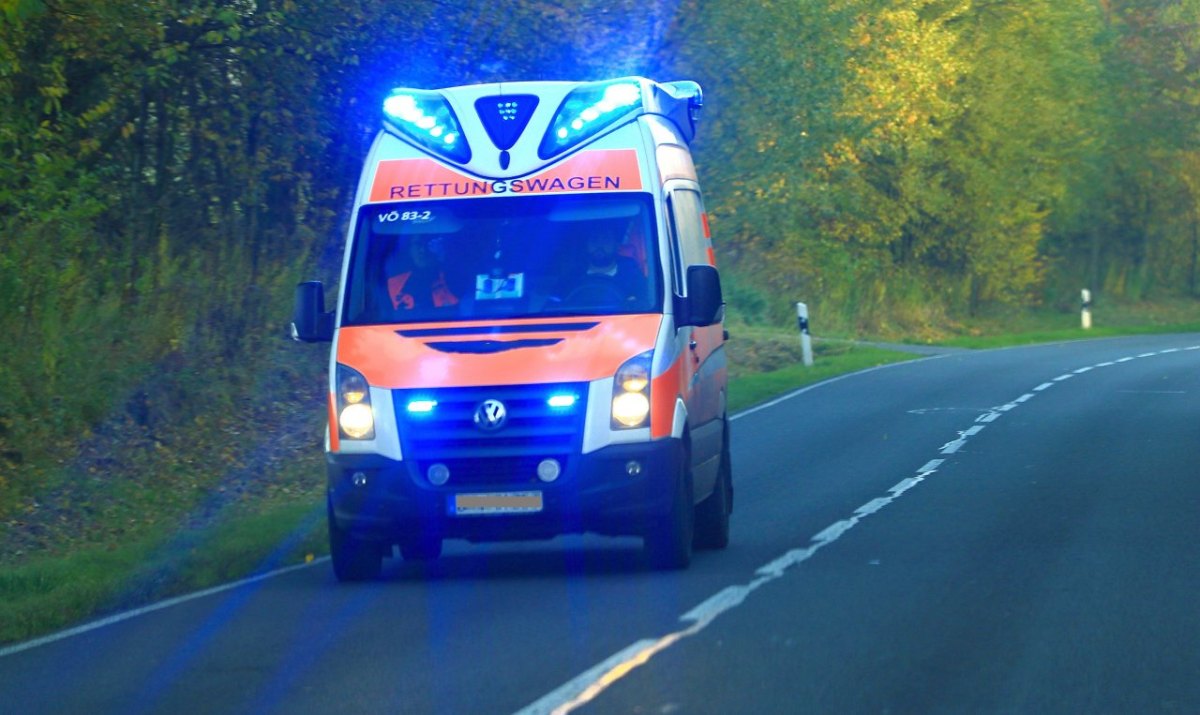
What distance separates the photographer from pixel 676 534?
1020cm

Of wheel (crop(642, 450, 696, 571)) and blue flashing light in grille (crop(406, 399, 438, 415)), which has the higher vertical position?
blue flashing light in grille (crop(406, 399, 438, 415))

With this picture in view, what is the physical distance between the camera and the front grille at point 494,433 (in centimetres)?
985

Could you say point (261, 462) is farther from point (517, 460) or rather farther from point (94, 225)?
point (517, 460)

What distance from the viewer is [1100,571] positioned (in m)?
10.1

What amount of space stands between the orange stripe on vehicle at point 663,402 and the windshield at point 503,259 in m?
0.44

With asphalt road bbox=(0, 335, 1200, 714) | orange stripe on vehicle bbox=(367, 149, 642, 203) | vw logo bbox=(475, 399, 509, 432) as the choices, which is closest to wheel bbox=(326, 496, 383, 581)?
asphalt road bbox=(0, 335, 1200, 714)

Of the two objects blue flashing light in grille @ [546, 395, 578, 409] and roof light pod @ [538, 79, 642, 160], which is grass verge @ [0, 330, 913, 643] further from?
roof light pod @ [538, 79, 642, 160]

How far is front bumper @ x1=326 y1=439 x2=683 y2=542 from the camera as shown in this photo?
9.87 meters

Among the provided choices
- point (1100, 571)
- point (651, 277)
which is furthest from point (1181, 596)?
point (651, 277)

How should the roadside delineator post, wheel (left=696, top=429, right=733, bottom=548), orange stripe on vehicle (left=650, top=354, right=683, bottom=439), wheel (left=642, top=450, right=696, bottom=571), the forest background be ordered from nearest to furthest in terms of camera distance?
orange stripe on vehicle (left=650, top=354, right=683, bottom=439) → wheel (left=642, top=450, right=696, bottom=571) → wheel (left=696, top=429, right=733, bottom=548) → the forest background → the roadside delineator post

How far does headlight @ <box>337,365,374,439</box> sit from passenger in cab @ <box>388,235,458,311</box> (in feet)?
1.88

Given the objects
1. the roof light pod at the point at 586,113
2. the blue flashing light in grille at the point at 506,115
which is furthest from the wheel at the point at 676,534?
the blue flashing light in grille at the point at 506,115

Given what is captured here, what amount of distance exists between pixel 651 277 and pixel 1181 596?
3407 mm

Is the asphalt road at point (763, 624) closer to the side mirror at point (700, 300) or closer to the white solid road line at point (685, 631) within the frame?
the white solid road line at point (685, 631)
